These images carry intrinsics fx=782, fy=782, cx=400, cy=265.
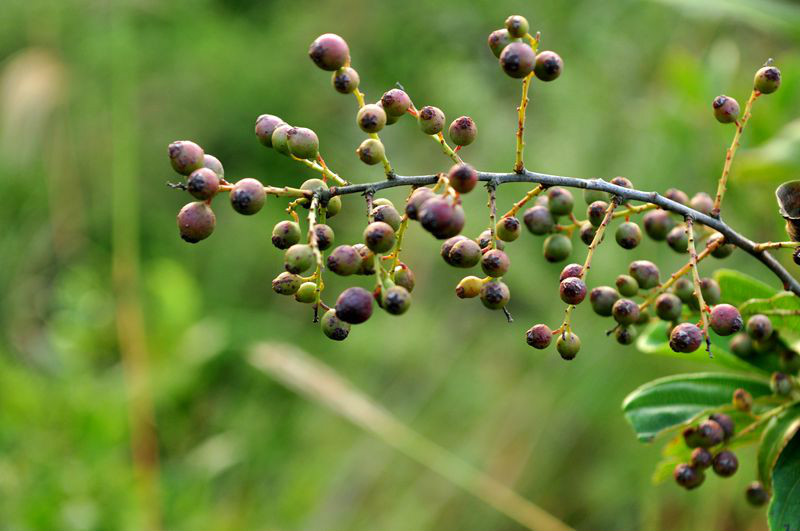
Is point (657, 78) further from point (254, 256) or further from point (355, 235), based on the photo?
point (254, 256)

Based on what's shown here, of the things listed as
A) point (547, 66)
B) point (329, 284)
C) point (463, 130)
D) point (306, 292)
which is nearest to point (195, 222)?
point (306, 292)

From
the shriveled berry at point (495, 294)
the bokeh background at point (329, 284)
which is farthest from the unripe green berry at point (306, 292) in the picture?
the bokeh background at point (329, 284)

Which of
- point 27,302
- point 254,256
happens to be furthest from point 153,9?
point 27,302

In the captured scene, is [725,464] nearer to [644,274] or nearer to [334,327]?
[644,274]

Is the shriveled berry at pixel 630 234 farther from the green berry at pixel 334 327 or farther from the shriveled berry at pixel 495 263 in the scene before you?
the green berry at pixel 334 327

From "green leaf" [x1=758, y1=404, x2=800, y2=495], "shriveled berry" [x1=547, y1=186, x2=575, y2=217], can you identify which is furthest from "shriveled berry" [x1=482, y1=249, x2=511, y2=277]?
"green leaf" [x1=758, y1=404, x2=800, y2=495]

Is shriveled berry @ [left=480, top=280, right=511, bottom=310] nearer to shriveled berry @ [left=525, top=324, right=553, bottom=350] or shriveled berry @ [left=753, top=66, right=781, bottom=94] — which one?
shriveled berry @ [left=525, top=324, right=553, bottom=350]
